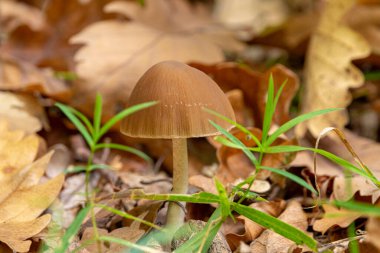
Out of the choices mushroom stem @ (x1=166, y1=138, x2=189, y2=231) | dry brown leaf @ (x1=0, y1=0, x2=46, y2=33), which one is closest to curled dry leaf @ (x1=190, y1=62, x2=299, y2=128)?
mushroom stem @ (x1=166, y1=138, x2=189, y2=231)

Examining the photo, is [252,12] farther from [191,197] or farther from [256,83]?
[191,197]

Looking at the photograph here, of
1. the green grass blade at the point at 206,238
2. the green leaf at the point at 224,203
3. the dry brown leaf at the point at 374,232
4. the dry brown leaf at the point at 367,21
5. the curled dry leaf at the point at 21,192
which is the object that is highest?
the dry brown leaf at the point at 367,21

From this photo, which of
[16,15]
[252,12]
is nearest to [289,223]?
[16,15]

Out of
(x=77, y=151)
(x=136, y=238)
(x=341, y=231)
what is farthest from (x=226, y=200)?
(x=77, y=151)

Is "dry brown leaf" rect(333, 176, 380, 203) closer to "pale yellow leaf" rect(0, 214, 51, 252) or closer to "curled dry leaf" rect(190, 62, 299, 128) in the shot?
→ "curled dry leaf" rect(190, 62, 299, 128)

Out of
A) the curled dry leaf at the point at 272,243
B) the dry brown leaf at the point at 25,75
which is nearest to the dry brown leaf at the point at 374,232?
the curled dry leaf at the point at 272,243

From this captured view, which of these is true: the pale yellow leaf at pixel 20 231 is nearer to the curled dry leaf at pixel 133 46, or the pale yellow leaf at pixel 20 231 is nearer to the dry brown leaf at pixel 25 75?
the curled dry leaf at pixel 133 46
